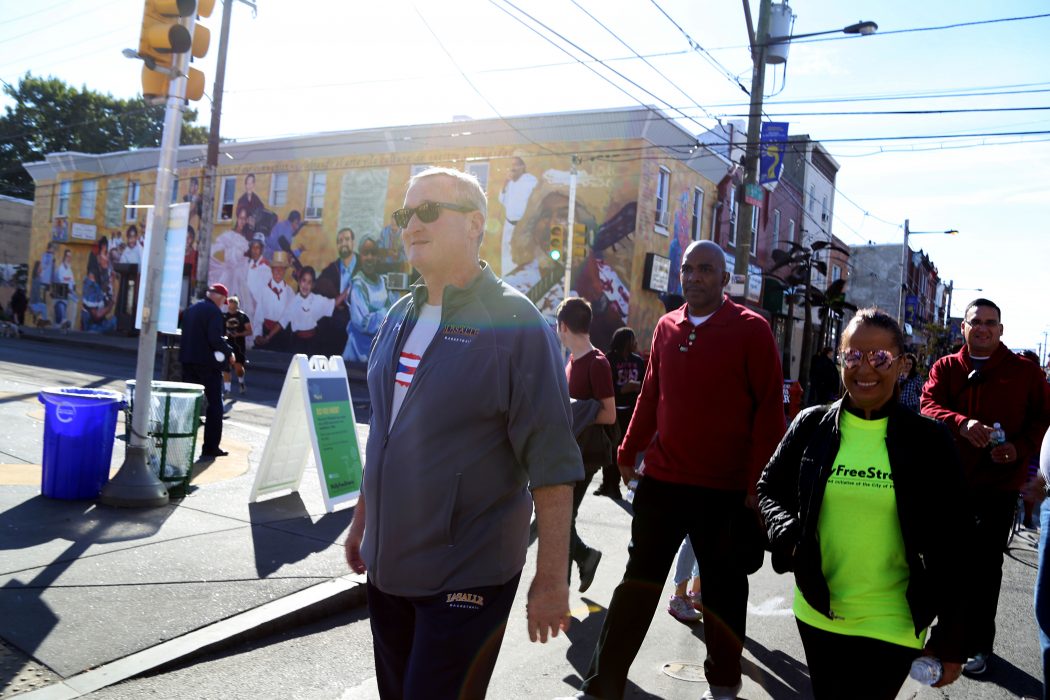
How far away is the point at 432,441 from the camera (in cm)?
224

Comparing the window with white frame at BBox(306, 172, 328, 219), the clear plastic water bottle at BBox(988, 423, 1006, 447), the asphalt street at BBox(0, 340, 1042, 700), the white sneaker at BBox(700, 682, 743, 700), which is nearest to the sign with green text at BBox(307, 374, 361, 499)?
the asphalt street at BBox(0, 340, 1042, 700)

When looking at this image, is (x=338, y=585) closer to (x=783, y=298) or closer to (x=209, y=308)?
(x=209, y=308)

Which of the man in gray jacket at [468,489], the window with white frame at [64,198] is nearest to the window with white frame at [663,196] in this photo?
the man in gray jacket at [468,489]

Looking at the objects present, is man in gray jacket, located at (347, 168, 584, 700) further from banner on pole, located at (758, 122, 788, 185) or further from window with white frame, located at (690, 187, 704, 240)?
window with white frame, located at (690, 187, 704, 240)

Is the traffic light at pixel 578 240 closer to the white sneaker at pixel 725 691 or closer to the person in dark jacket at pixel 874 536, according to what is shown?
the white sneaker at pixel 725 691

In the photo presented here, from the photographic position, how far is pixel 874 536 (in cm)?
247

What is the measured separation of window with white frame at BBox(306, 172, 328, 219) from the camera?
27.5 meters

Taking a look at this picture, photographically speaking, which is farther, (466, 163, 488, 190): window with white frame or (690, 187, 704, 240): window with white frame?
(690, 187, 704, 240): window with white frame

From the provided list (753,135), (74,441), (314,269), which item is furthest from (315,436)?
(314,269)

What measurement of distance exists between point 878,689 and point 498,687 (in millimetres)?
2072

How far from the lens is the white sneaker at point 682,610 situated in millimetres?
5156

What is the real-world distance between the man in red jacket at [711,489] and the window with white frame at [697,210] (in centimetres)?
2253

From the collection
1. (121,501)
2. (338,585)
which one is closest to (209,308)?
(121,501)

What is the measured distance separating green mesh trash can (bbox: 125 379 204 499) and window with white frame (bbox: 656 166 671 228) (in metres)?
17.9
